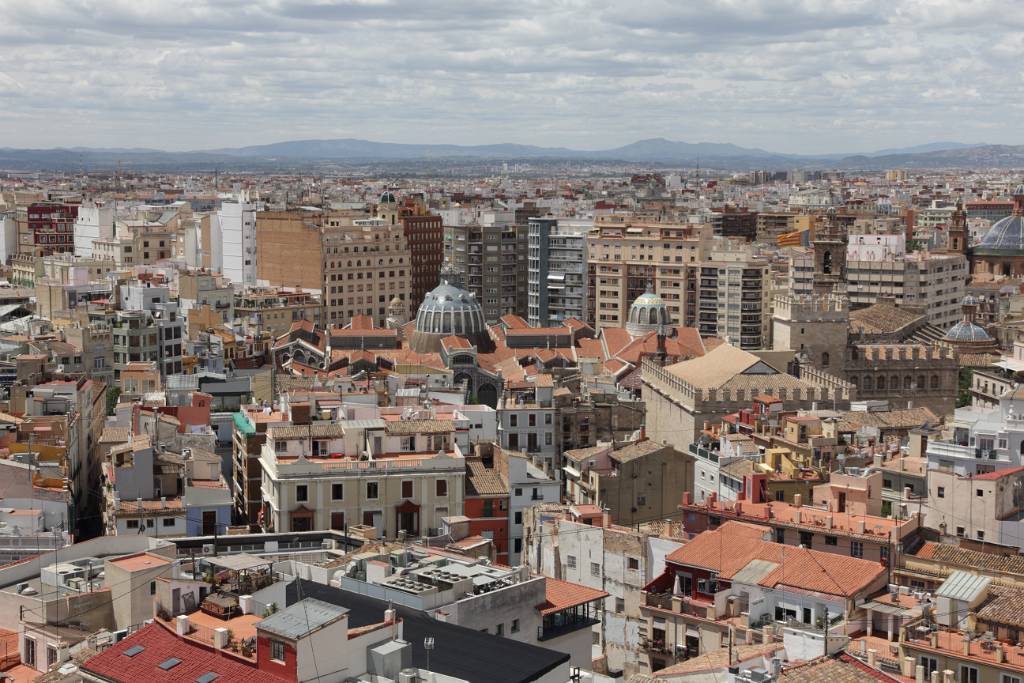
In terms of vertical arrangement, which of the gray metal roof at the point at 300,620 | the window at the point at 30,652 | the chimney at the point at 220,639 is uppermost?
the gray metal roof at the point at 300,620

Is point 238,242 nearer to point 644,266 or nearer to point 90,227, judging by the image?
point 90,227

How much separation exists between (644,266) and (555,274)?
1438 cm

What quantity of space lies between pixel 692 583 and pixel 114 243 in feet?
326

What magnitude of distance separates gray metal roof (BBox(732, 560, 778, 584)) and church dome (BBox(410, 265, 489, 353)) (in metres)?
52.2

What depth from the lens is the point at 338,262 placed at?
11881 cm

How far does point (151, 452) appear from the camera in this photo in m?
46.0

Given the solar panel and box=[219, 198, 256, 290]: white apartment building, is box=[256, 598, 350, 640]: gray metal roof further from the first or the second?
box=[219, 198, 256, 290]: white apartment building

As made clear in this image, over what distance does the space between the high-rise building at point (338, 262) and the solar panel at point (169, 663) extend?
299ft

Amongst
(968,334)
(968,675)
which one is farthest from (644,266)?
(968,675)

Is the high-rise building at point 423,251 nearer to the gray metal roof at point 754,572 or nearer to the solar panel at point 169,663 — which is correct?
the gray metal roof at point 754,572

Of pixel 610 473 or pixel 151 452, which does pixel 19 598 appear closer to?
pixel 151 452

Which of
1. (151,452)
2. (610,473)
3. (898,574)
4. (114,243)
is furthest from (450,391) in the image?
(114,243)

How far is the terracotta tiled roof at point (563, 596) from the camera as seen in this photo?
109 ft

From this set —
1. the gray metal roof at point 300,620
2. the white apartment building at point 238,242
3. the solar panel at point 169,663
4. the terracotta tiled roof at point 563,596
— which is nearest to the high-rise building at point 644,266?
the white apartment building at point 238,242
